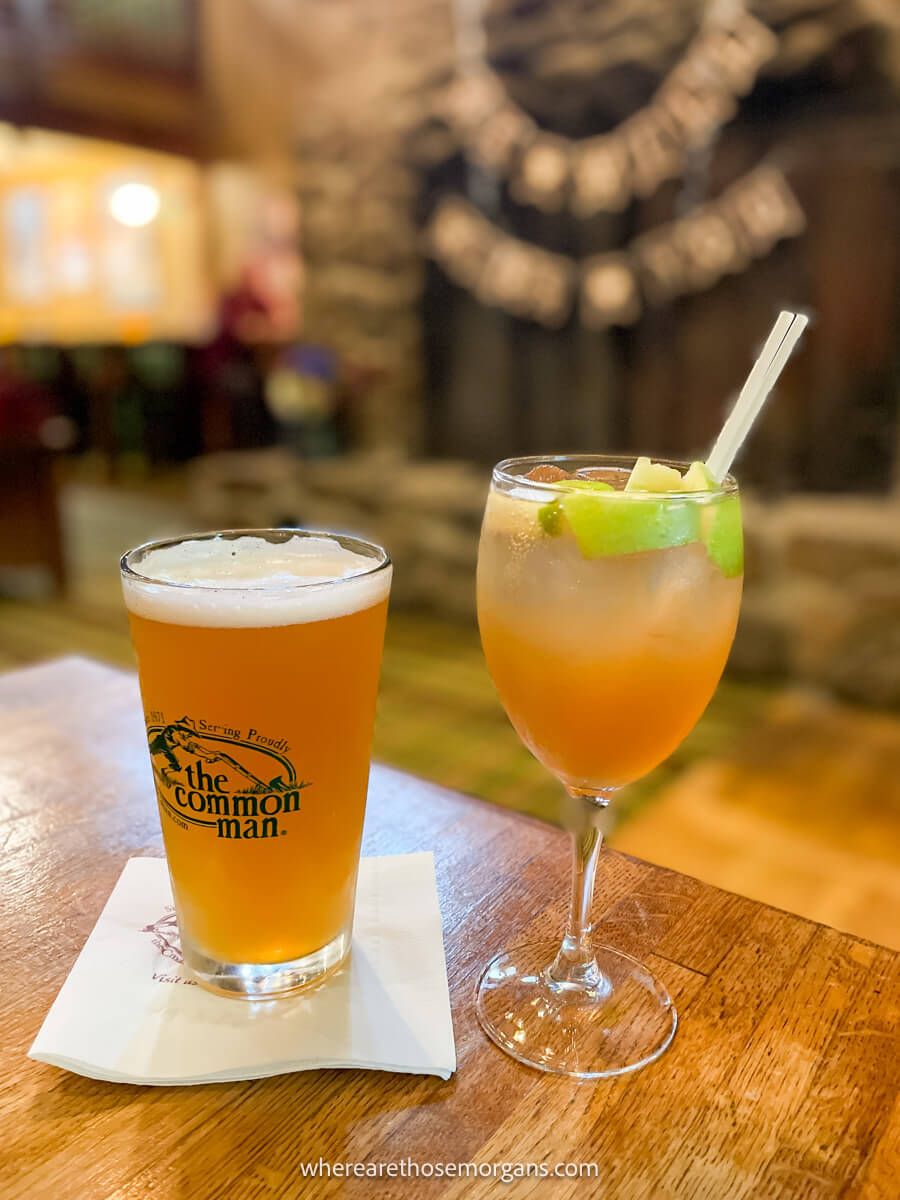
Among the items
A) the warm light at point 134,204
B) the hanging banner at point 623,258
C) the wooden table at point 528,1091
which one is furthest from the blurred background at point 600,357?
the warm light at point 134,204

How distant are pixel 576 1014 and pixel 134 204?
9.80 m

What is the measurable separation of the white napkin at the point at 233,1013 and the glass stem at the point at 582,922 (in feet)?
0.27

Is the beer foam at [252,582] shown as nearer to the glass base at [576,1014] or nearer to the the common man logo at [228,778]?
the the common man logo at [228,778]

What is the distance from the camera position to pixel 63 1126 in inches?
19.8

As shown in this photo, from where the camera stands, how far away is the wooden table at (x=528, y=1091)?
0.48 m

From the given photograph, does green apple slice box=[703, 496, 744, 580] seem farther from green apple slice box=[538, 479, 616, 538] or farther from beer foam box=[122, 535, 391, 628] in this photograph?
beer foam box=[122, 535, 391, 628]

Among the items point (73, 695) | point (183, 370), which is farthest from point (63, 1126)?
point (183, 370)

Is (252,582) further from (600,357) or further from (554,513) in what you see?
(600,357)

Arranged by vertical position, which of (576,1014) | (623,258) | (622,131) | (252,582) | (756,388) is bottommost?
(576,1014)

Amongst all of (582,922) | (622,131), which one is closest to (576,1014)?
(582,922)

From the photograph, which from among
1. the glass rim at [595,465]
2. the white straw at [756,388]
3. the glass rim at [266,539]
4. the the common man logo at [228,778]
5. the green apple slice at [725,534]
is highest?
the white straw at [756,388]

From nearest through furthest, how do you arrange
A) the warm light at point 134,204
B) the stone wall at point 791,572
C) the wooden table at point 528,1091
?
the wooden table at point 528,1091, the stone wall at point 791,572, the warm light at point 134,204

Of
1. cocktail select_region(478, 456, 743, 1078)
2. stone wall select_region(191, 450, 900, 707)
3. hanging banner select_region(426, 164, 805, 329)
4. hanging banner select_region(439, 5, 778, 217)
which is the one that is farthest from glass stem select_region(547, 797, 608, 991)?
hanging banner select_region(439, 5, 778, 217)

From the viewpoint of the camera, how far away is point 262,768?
565 millimetres
